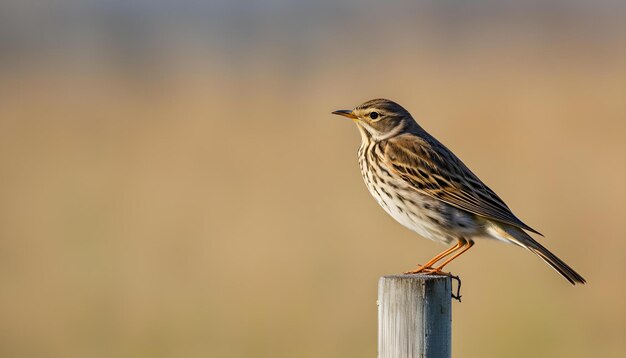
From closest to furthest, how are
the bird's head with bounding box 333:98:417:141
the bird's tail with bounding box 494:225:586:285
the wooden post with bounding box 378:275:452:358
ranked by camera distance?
the wooden post with bounding box 378:275:452:358 → the bird's tail with bounding box 494:225:586:285 → the bird's head with bounding box 333:98:417:141

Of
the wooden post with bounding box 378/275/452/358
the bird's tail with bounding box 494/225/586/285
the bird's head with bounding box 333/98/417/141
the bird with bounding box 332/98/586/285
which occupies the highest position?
the bird's head with bounding box 333/98/417/141

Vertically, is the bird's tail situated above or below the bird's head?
below

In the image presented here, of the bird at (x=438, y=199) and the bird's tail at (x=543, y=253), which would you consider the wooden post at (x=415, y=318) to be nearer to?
the bird's tail at (x=543, y=253)

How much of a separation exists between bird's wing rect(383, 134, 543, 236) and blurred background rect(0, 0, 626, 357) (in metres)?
2.69

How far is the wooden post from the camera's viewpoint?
5059 mm

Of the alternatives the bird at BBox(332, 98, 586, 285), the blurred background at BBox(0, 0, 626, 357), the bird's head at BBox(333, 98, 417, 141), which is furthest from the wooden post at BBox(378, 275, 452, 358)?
the blurred background at BBox(0, 0, 626, 357)

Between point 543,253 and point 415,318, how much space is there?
2.45m

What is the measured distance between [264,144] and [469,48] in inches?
472

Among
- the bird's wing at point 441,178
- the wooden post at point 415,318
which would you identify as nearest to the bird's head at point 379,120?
the bird's wing at point 441,178

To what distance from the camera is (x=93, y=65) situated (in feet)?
100

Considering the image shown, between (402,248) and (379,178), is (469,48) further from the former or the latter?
(379,178)

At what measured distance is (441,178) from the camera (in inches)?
308

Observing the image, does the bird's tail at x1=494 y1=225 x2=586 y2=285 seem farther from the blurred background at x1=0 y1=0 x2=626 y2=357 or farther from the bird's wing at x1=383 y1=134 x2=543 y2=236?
the blurred background at x1=0 y1=0 x2=626 y2=357

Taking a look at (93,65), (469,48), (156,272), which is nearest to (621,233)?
(156,272)
